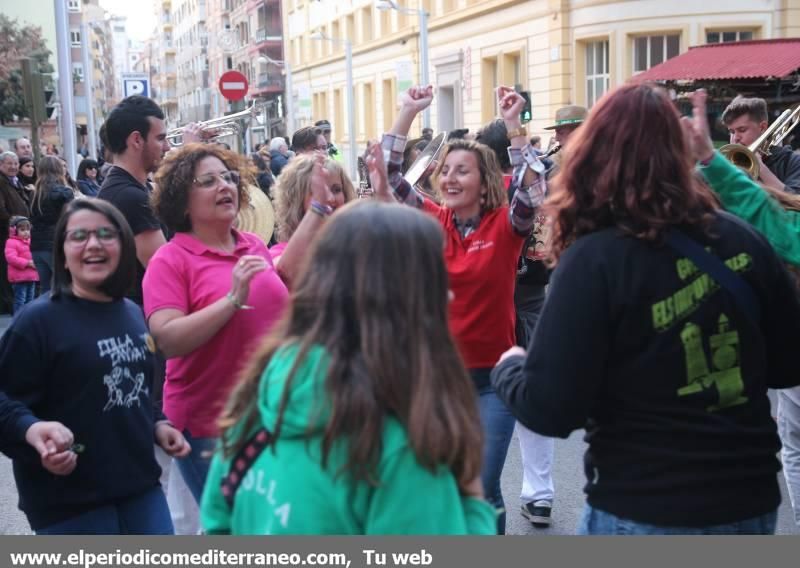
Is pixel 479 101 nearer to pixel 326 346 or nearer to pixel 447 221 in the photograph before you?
pixel 447 221

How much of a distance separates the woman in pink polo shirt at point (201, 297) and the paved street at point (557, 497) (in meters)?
2.09

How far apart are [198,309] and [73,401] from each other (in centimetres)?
58

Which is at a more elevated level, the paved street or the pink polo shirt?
the pink polo shirt

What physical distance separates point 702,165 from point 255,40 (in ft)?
208

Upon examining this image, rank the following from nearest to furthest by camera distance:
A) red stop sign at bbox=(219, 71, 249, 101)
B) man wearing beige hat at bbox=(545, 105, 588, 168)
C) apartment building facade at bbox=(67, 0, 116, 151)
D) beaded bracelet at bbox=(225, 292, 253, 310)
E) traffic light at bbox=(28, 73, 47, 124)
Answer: beaded bracelet at bbox=(225, 292, 253, 310) < man wearing beige hat at bbox=(545, 105, 588, 168) < traffic light at bbox=(28, 73, 47, 124) < red stop sign at bbox=(219, 71, 249, 101) < apartment building facade at bbox=(67, 0, 116, 151)

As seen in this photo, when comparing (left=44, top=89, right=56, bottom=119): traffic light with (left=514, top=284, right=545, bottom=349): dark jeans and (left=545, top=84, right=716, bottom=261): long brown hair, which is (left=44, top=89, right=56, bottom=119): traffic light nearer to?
(left=514, top=284, right=545, bottom=349): dark jeans

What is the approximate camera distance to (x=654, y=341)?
7.37 feet

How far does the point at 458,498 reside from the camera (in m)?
1.67

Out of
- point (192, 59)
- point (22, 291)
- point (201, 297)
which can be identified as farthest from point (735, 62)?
point (192, 59)

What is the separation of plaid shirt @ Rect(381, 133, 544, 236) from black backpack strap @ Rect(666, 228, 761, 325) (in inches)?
60.0

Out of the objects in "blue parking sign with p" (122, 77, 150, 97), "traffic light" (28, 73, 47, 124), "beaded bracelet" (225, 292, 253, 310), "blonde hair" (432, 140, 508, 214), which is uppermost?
"blue parking sign with p" (122, 77, 150, 97)

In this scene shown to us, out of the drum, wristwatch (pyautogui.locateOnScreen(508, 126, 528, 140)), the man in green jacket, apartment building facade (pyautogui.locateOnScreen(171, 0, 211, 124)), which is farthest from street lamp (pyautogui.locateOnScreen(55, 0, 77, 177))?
apartment building facade (pyautogui.locateOnScreen(171, 0, 211, 124))

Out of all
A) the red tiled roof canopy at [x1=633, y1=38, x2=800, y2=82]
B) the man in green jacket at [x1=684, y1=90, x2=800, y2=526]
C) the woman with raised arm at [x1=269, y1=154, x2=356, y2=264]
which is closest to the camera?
the man in green jacket at [x1=684, y1=90, x2=800, y2=526]

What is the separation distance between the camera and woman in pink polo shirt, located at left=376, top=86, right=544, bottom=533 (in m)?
3.85
